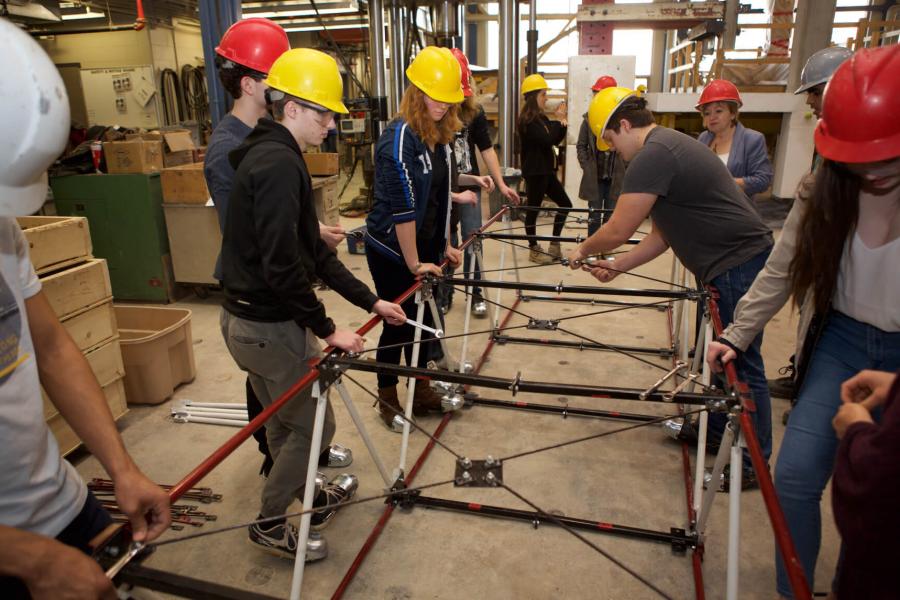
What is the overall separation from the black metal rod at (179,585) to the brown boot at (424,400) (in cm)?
224

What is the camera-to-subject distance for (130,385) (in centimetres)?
338

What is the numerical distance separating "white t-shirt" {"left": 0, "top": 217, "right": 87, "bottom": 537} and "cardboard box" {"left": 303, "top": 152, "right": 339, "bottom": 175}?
15.7 feet

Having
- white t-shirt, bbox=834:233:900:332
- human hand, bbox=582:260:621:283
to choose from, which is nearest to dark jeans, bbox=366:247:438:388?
human hand, bbox=582:260:621:283

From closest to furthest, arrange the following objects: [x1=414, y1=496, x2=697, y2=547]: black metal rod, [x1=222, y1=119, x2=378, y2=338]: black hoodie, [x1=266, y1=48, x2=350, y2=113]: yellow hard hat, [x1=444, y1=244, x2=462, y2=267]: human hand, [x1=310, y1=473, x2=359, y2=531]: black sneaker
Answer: [x1=222, y1=119, x2=378, y2=338]: black hoodie < [x1=266, y1=48, x2=350, y2=113]: yellow hard hat < [x1=414, y1=496, x2=697, y2=547]: black metal rod < [x1=310, y1=473, x2=359, y2=531]: black sneaker < [x1=444, y1=244, x2=462, y2=267]: human hand

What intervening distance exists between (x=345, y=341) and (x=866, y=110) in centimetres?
143

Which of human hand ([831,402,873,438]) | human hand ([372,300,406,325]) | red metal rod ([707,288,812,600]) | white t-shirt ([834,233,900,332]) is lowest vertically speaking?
red metal rod ([707,288,812,600])

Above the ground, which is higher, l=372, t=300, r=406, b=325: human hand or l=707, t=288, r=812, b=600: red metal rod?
l=372, t=300, r=406, b=325: human hand

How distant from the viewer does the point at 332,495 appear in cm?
244

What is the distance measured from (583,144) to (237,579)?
480 centimetres

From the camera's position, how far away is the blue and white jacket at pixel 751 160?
3531mm

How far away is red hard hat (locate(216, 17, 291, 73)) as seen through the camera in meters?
2.35

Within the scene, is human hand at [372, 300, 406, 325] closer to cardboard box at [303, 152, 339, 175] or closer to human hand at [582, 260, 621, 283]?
human hand at [582, 260, 621, 283]

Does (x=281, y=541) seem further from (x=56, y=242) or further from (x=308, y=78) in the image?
(x=56, y=242)

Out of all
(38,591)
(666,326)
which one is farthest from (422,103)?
(666,326)
